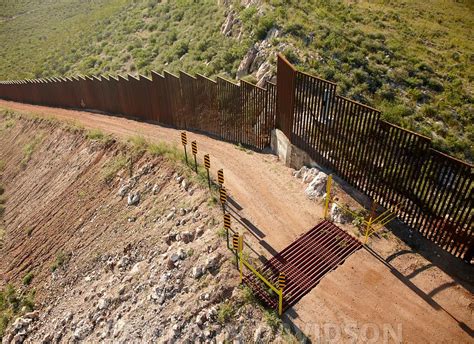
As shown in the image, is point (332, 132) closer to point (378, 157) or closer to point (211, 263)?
point (378, 157)

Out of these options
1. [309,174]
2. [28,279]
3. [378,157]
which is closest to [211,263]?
[309,174]

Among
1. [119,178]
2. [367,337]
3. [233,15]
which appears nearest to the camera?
[367,337]

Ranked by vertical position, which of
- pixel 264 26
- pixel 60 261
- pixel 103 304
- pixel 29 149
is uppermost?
pixel 264 26

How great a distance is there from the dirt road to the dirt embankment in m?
1.27

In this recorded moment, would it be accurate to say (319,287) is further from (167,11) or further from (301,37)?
(167,11)

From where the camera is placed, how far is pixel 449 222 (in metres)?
10.2

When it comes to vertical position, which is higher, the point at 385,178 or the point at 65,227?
the point at 385,178

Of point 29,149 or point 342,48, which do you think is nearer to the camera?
→ point 342,48

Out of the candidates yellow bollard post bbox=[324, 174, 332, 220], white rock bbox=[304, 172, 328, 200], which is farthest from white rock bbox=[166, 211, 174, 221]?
yellow bollard post bbox=[324, 174, 332, 220]

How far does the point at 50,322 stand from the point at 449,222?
13.0 metres

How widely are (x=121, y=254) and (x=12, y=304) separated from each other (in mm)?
5698

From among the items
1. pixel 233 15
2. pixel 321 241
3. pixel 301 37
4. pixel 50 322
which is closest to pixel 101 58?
pixel 233 15

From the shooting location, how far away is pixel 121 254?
42.4 feet

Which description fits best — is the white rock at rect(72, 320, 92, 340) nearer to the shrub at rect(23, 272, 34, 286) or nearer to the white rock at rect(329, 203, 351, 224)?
the shrub at rect(23, 272, 34, 286)
